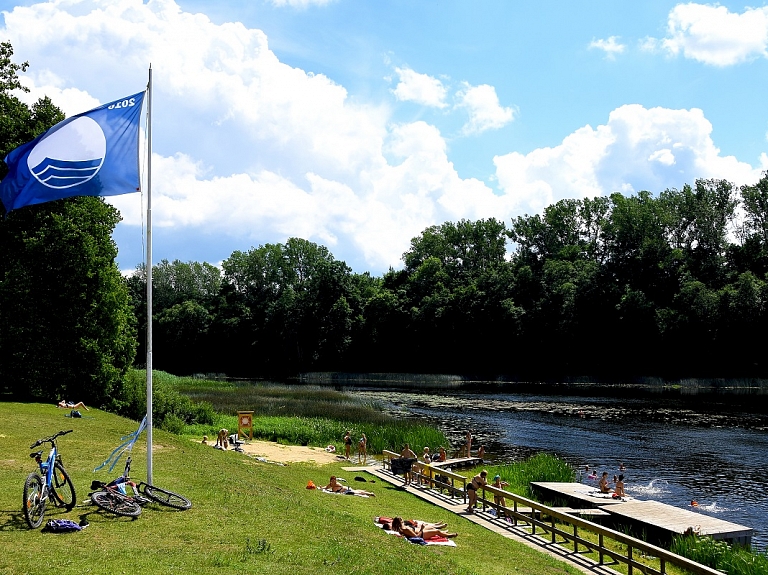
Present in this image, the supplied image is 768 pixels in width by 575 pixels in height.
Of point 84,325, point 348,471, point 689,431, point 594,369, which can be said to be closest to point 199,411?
point 84,325

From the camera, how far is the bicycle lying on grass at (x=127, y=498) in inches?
518

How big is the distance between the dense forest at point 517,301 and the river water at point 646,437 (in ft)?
98.8

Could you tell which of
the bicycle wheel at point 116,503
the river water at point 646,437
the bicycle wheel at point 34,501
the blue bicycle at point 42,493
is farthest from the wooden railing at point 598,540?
the bicycle wheel at point 34,501

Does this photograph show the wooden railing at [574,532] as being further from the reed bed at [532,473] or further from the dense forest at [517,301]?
the dense forest at [517,301]

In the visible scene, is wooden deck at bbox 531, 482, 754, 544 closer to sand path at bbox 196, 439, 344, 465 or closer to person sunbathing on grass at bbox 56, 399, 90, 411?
sand path at bbox 196, 439, 344, 465

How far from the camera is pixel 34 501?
469 inches

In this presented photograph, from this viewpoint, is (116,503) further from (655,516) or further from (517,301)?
(517,301)

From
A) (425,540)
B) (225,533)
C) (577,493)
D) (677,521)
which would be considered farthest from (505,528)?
(225,533)

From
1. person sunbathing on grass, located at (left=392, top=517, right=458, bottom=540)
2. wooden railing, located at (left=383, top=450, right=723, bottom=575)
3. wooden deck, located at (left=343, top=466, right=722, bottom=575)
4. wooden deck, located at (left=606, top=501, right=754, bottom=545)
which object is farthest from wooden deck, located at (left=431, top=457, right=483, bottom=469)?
person sunbathing on grass, located at (left=392, top=517, right=458, bottom=540)

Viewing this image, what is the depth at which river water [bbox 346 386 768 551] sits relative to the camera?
27.3 meters

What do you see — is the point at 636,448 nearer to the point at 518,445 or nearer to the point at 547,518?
the point at 518,445

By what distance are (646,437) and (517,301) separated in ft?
261

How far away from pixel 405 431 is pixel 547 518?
16.6 metres

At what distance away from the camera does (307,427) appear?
3984cm
